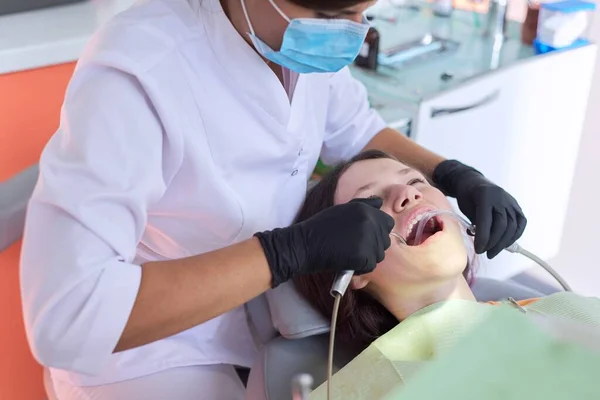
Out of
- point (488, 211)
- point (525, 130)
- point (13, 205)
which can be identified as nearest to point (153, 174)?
point (13, 205)

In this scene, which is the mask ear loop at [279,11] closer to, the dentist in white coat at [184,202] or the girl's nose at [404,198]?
the dentist in white coat at [184,202]

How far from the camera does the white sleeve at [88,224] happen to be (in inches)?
39.5

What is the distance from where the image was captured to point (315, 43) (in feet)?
3.79

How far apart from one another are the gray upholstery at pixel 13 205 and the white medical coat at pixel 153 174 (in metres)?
0.25

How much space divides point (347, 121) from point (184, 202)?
1.83 feet

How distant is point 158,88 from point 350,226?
1.19 feet

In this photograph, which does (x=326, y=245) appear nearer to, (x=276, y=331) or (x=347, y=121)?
(x=276, y=331)

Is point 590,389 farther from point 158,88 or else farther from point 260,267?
point 158,88

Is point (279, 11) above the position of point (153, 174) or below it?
above

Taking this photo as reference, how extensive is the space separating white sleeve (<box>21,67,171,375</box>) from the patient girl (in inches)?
15.2

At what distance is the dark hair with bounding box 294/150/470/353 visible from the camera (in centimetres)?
140

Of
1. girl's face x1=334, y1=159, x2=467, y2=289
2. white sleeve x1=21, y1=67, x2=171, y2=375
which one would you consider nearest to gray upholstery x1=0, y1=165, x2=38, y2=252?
white sleeve x1=21, y1=67, x2=171, y2=375

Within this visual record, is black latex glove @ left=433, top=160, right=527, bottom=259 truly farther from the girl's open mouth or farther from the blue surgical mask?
the blue surgical mask

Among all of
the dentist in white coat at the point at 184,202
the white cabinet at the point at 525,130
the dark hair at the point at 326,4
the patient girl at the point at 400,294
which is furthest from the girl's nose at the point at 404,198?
the white cabinet at the point at 525,130
